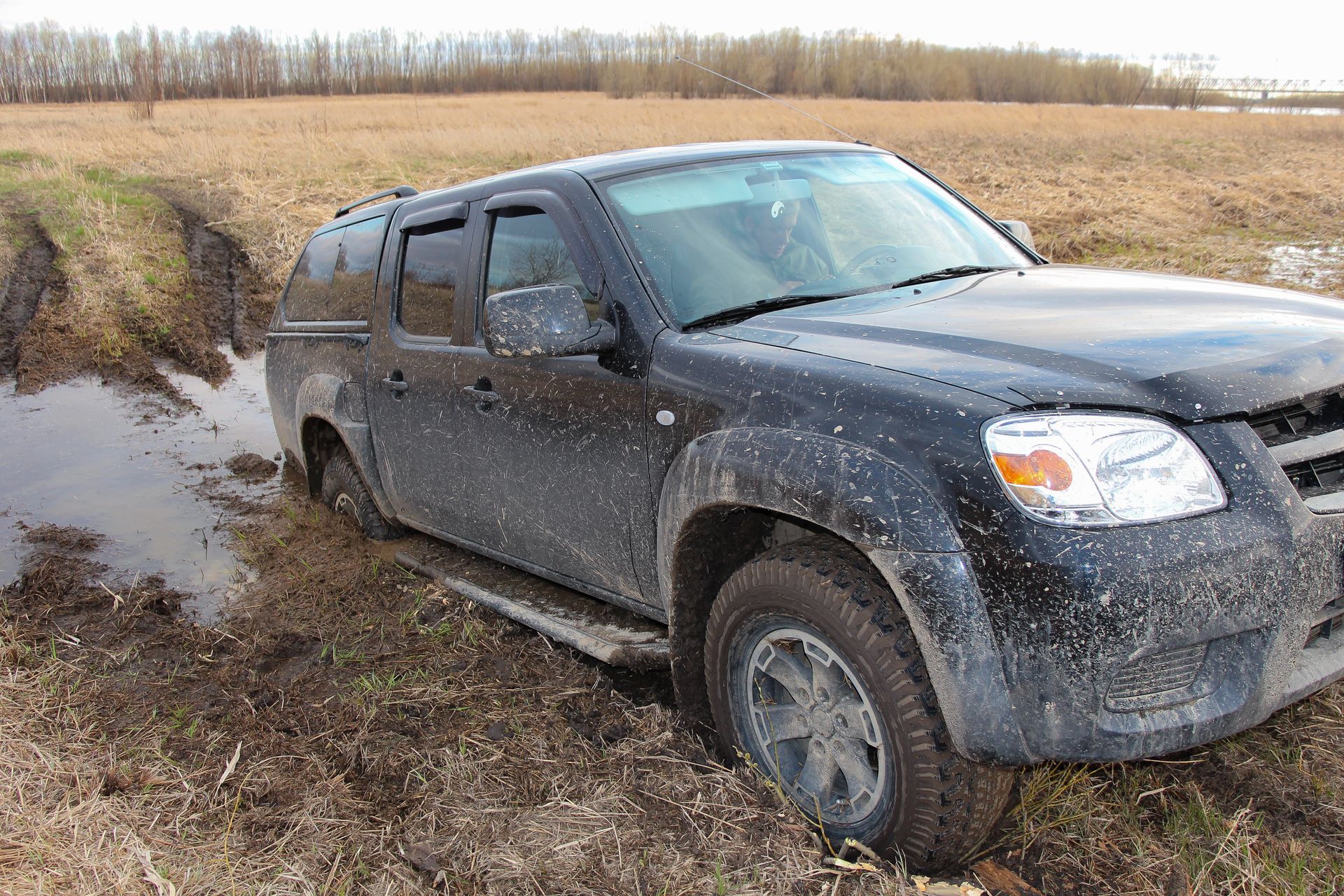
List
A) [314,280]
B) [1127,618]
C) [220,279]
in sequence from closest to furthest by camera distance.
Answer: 1. [1127,618]
2. [314,280]
3. [220,279]

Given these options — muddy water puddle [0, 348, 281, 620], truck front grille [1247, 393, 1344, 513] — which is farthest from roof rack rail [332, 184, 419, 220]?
truck front grille [1247, 393, 1344, 513]

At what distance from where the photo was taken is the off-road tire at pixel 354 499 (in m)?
4.73

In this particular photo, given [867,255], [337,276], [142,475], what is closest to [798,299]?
[867,255]

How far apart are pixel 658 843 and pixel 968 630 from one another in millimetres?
1002

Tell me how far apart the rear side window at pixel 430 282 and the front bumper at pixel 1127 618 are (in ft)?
7.29

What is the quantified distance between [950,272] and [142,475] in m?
5.62

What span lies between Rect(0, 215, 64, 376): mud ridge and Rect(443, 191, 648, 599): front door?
7.75m

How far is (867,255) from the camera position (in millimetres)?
3318

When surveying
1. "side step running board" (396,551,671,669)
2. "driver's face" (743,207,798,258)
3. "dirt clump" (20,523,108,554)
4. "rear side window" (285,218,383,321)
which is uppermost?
"driver's face" (743,207,798,258)

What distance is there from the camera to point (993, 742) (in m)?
2.04

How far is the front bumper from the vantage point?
1.95 metres

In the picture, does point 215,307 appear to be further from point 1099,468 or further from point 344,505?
point 1099,468

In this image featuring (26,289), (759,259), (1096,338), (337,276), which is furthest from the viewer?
(26,289)

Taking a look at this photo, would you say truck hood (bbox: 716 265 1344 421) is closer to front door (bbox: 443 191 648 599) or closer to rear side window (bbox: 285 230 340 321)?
front door (bbox: 443 191 648 599)
